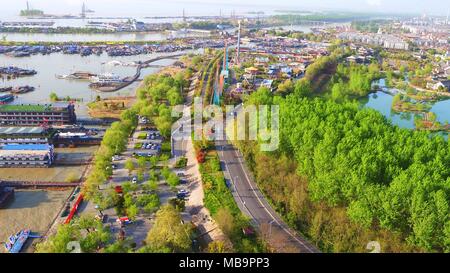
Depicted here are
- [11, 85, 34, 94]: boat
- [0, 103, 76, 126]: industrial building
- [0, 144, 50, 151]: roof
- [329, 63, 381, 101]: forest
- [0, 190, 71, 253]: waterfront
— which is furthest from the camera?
[329, 63, 381, 101]: forest

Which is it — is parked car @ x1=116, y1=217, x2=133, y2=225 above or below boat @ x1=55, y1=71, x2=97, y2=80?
below

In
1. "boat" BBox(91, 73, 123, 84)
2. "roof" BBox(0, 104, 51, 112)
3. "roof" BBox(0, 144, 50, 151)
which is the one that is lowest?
"roof" BBox(0, 144, 50, 151)

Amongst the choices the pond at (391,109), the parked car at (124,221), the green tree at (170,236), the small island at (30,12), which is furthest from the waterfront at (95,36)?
the green tree at (170,236)

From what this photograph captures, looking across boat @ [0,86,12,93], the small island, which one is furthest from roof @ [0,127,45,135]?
the small island

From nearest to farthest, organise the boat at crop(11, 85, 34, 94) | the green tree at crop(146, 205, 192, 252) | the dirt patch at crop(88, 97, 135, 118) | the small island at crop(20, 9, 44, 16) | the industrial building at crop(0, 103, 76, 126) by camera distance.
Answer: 1. the green tree at crop(146, 205, 192, 252)
2. the industrial building at crop(0, 103, 76, 126)
3. the dirt patch at crop(88, 97, 135, 118)
4. the boat at crop(11, 85, 34, 94)
5. the small island at crop(20, 9, 44, 16)

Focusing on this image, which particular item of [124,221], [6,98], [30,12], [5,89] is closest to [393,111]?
[124,221]

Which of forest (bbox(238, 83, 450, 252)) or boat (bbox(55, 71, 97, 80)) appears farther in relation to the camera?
boat (bbox(55, 71, 97, 80))

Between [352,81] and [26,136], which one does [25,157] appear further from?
[352,81]

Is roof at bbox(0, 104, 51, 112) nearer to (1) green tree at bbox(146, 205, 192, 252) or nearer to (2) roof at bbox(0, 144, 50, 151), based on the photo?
(2) roof at bbox(0, 144, 50, 151)

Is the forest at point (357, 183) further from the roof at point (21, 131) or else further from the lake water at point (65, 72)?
the lake water at point (65, 72)
